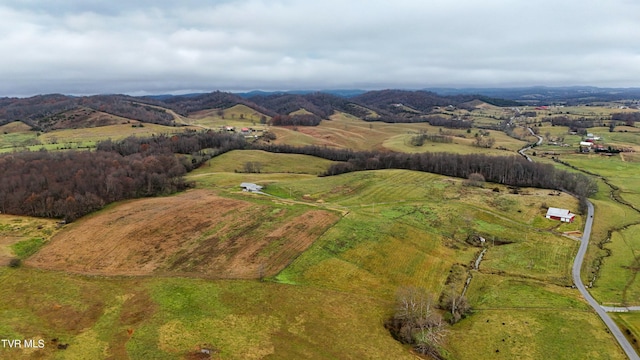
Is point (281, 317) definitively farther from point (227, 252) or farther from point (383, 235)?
point (383, 235)

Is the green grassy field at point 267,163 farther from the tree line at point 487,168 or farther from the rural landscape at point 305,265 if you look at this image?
the rural landscape at point 305,265

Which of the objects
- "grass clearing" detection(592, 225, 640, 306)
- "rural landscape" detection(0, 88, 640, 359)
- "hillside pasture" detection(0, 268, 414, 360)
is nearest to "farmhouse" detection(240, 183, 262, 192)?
"rural landscape" detection(0, 88, 640, 359)

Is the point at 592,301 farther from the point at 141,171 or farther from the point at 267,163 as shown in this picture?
the point at 267,163

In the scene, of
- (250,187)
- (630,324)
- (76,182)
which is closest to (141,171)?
(76,182)

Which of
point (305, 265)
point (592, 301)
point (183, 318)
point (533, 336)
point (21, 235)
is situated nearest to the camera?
point (183, 318)

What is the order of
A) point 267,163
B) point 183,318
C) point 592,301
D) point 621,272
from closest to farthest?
point 183,318 → point 592,301 → point 621,272 → point 267,163

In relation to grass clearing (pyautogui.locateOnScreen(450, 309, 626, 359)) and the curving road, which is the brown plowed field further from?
the curving road
